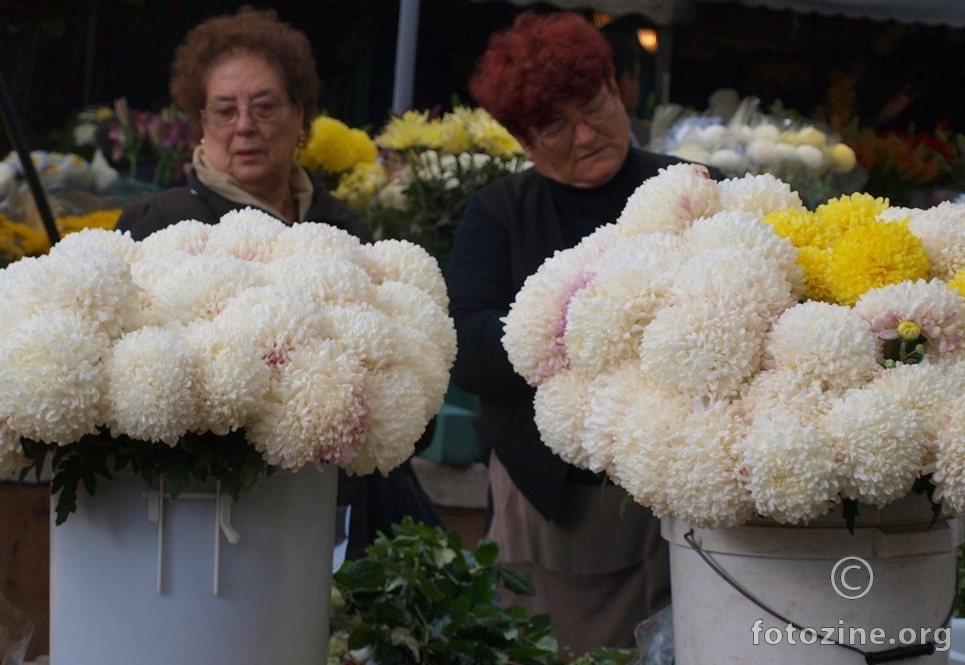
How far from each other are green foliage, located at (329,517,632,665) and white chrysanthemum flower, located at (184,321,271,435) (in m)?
0.46

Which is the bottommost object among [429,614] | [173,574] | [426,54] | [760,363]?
[429,614]

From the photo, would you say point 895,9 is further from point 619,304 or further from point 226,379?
point 226,379

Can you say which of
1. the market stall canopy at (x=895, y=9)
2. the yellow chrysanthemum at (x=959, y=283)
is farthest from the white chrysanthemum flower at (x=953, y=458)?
the market stall canopy at (x=895, y=9)

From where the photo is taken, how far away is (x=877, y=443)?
3.96 ft

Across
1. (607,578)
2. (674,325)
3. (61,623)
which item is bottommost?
(607,578)

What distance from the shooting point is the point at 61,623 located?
1376 millimetres

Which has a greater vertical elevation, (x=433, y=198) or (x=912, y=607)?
(x=433, y=198)

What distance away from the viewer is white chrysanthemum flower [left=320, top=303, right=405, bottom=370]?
134 centimetres

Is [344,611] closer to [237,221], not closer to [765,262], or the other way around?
[237,221]

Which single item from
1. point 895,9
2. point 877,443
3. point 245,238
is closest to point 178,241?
point 245,238

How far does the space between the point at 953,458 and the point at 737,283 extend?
0.81ft

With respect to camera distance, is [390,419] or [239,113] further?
[239,113]

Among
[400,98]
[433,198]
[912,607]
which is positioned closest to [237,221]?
[912,607]

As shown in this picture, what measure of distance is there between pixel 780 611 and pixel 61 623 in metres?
0.71
